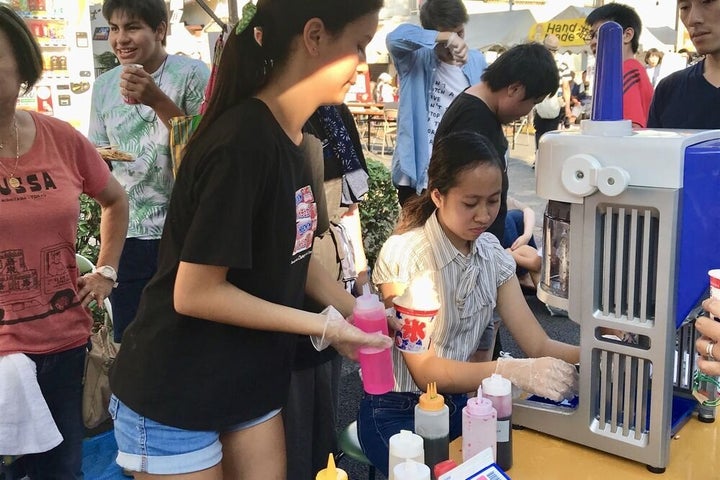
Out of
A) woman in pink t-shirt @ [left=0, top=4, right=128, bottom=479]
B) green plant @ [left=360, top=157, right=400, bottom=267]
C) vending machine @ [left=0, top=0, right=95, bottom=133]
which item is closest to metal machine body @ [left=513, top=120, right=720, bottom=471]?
woman in pink t-shirt @ [left=0, top=4, right=128, bottom=479]

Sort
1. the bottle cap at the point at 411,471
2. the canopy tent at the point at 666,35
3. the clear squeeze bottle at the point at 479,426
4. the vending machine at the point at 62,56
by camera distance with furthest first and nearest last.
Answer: the canopy tent at the point at 666,35 < the vending machine at the point at 62,56 < the clear squeeze bottle at the point at 479,426 < the bottle cap at the point at 411,471

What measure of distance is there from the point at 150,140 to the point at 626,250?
5.76ft

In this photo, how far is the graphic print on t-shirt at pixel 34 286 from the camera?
5.31 feet

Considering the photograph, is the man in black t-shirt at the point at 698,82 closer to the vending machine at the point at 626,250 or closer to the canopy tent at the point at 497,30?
the vending machine at the point at 626,250

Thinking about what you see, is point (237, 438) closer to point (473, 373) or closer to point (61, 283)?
point (473, 373)

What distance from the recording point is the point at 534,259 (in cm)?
399

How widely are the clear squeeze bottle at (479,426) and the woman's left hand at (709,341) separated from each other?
1.29 feet

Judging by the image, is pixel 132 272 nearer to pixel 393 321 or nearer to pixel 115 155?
pixel 115 155

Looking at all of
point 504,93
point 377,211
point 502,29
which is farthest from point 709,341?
point 502,29

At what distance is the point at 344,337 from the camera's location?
123 centimetres

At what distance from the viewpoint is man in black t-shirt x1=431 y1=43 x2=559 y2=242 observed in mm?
2811

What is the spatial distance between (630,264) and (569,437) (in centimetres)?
37

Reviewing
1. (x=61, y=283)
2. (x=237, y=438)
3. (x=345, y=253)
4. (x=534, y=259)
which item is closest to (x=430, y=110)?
(x=534, y=259)

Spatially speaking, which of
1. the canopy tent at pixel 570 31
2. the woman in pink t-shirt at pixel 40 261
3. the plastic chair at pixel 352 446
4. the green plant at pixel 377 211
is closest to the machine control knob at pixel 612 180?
the plastic chair at pixel 352 446
